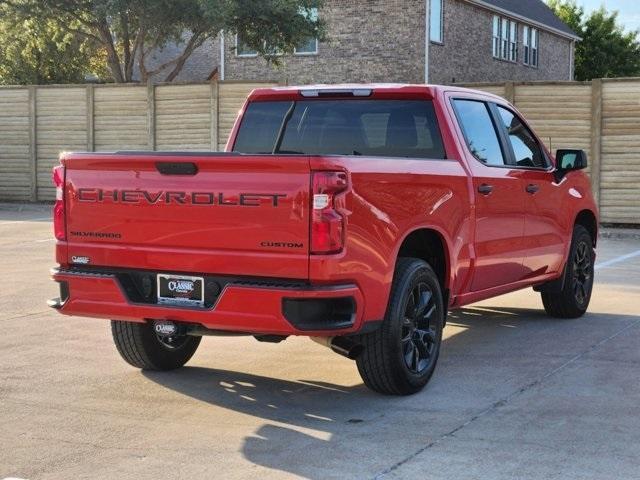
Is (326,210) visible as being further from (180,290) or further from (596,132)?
(596,132)

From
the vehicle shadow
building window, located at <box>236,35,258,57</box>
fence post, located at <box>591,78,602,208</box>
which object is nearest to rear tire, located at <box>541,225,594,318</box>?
the vehicle shadow

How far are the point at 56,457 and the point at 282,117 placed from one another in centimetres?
335

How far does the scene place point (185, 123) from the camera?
22.6 m

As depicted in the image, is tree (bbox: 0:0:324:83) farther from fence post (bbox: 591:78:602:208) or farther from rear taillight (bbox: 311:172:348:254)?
rear taillight (bbox: 311:172:348:254)

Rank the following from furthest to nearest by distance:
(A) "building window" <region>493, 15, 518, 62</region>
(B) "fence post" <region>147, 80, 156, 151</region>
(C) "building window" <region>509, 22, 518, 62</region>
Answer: (C) "building window" <region>509, 22, 518, 62</region>
(A) "building window" <region>493, 15, 518, 62</region>
(B) "fence post" <region>147, 80, 156, 151</region>

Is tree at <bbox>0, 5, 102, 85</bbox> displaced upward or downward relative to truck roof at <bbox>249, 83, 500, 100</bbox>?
upward

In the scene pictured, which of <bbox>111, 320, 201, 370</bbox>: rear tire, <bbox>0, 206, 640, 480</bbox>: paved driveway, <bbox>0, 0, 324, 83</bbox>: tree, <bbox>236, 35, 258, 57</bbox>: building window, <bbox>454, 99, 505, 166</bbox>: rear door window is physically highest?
<bbox>0, 0, 324, 83</bbox>: tree

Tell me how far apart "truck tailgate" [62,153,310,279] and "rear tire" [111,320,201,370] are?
0.82m

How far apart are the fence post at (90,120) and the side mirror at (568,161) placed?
16344 millimetres

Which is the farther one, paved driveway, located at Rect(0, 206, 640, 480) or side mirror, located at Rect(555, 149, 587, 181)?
side mirror, located at Rect(555, 149, 587, 181)

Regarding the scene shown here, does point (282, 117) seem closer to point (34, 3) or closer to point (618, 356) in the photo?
point (618, 356)

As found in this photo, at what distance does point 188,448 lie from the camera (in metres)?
5.36

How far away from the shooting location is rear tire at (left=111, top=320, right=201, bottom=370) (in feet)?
23.0

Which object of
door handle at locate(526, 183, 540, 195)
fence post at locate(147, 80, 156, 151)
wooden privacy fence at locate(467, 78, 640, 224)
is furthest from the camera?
fence post at locate(147, 80, 156, 151)
